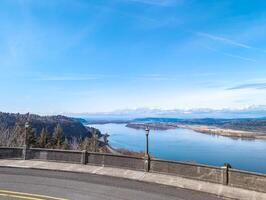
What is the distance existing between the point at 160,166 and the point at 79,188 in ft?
20.7

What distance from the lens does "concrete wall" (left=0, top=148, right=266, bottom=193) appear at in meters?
17.0

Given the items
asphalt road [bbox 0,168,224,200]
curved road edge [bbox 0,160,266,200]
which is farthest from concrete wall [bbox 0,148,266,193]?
asphalt road [bbox 0,168,224,200]

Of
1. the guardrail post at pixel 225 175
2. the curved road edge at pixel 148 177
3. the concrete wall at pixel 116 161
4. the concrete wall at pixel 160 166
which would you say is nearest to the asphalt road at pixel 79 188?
the curved road edge at pixel 148 177

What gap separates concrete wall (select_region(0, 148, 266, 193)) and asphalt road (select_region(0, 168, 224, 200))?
98.2 inches

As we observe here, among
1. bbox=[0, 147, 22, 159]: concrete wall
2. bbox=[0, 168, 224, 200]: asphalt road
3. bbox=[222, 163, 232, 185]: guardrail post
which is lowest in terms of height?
bbox=[0, 168, 224, 200]: asphalt road

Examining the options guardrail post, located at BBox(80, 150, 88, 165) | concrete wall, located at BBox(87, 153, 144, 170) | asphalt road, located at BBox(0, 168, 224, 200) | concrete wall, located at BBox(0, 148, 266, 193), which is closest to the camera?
asphalt road, located at BBox(0, 168, 224, 200)

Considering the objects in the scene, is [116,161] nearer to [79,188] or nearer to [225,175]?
[79,188]

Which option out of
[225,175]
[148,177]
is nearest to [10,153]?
[148,177]

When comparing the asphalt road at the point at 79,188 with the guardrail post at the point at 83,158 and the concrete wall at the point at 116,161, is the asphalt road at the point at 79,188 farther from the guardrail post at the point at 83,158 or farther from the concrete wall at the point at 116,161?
the guardrail post at the point at 83,158

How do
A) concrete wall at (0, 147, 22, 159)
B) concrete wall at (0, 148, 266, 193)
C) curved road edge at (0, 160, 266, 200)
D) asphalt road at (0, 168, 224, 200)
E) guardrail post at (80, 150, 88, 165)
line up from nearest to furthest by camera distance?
1. asphalt road at (0, 168, 224, 200)
2. curved road edge at (0, 160, 266, 200)
3. concrete wall at (0, 148, 266, 193)
4. guardrail post at (80, 150, 88, 165)
5. concrete wall at (0, 147, 22, 159)

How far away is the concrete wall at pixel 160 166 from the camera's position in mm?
16956

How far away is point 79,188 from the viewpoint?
54.4ft

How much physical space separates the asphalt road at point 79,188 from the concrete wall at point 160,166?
2.49m

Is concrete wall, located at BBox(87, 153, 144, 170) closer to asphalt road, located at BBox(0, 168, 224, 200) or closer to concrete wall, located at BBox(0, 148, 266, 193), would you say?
concrete wall, located at BBox(0, 148, 266, 193)
